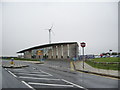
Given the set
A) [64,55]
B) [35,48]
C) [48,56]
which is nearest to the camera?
[64,55]

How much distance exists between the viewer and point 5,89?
884cm

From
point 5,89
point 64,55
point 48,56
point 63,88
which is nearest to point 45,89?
point 63,88

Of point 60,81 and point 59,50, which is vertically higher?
point 59,50

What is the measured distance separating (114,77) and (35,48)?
73779 millimetres

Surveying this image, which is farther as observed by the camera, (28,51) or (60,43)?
(28,51)

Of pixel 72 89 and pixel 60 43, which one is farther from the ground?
pixel 60 43

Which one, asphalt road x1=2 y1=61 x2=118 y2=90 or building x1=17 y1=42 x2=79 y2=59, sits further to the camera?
building x1=17 y1=42 x2=79 y2=59

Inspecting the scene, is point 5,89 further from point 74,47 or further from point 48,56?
point 48,56

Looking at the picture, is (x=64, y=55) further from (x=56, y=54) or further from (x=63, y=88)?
(x=63, y=88)

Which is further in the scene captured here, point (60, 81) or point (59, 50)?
point (59, 50)

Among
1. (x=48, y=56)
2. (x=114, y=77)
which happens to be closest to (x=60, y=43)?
(x=48, y=56)

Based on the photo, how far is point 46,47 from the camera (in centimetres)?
8000

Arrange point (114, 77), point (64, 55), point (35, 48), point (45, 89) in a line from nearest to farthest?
point (45, 89), point (114, 77), point (64, 55), point (35, 48)

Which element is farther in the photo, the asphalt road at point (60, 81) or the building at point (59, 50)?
the building at point (59, 50)
